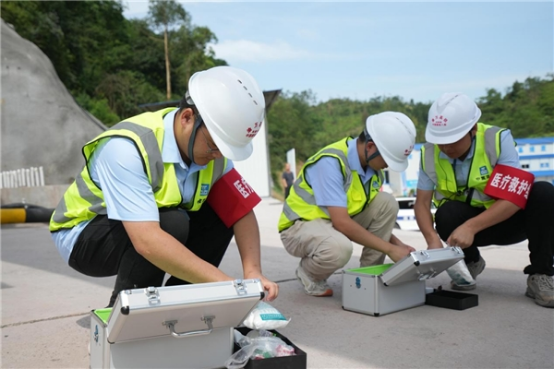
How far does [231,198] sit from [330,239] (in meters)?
0.87

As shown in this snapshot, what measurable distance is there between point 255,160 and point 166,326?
17.9 m

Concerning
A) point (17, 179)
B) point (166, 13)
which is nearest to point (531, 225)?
point (17, 179)

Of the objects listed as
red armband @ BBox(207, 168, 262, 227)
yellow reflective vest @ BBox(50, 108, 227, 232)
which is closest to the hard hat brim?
red armband @ BBox(207, 168, 262, 227)

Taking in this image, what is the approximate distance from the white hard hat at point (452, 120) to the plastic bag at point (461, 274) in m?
0.79

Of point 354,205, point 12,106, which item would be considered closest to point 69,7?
point 12,106

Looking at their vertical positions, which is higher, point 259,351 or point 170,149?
point 170,149

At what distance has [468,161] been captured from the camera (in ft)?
10.8

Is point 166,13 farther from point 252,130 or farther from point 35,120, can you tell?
point 252,130

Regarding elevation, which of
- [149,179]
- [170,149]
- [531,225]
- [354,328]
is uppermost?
[170,149]

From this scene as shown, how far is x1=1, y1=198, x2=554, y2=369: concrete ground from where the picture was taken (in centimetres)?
215

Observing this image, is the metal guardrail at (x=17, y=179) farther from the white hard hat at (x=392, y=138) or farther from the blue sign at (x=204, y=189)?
the blue sign at (x=204, y=189)

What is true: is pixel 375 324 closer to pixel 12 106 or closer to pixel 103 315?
pixel 103 315

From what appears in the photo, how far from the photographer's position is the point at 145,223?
2020mm

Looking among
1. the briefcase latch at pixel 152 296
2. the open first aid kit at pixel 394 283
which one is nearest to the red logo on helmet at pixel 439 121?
the open first aid kit at pixel 394 283
